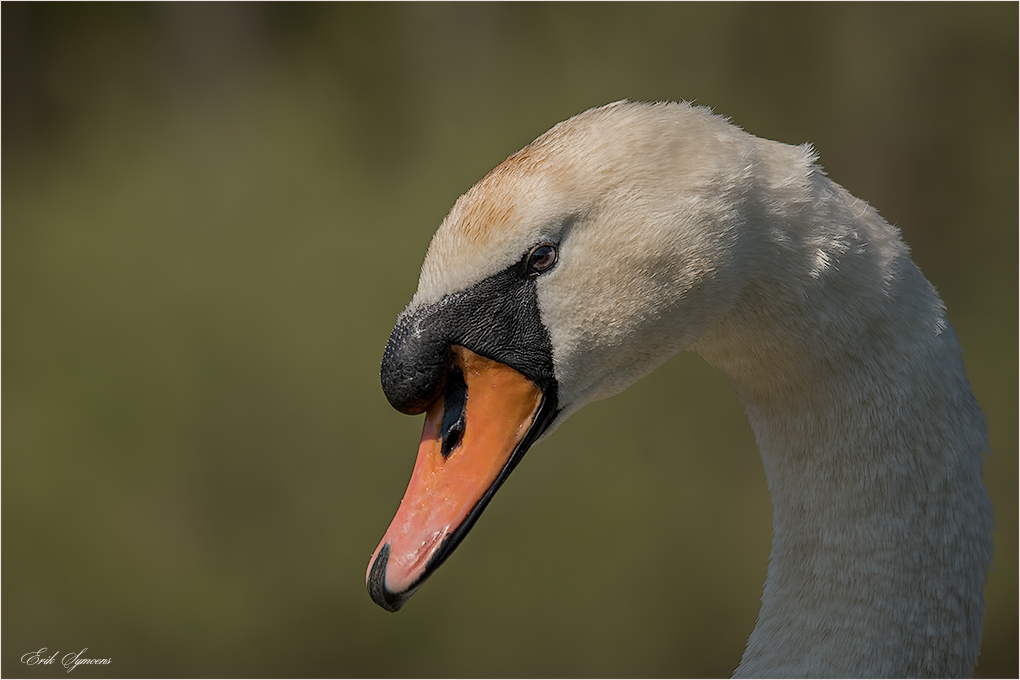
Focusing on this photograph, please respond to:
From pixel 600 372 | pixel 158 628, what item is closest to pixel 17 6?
pixel 158 628

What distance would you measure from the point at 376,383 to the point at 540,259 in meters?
4.04

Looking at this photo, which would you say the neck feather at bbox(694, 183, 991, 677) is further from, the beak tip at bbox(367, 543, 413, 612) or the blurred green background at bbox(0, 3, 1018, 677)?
the blurred green background at bbox(0, 3, 1018, 677)

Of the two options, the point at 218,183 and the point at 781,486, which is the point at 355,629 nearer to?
the point at 218,183

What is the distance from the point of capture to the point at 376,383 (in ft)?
17.9

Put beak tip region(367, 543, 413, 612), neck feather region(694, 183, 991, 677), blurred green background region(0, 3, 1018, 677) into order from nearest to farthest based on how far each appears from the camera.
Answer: beak tip region(367, 543, 413, 612)
neck feather region(694, 183, 991, 677)
blurred green background region(0, 3, 1018, 677)

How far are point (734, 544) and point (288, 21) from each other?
16.5 feet

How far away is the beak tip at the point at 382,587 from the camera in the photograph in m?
1.45

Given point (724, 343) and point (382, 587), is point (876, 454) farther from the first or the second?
point (382, 587)

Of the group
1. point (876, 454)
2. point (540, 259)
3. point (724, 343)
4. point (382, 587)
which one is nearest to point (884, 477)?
point (876, 454)

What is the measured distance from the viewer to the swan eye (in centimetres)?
150

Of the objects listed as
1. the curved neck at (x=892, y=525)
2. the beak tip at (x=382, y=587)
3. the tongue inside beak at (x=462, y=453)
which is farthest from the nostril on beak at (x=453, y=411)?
the curved neck at (x=892, y=525)

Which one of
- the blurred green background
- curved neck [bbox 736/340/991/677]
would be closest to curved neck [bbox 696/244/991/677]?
curved neck [bbox 736/340/991/677]

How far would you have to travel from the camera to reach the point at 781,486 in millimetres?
1736

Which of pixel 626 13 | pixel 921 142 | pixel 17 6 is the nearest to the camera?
pixel 921 142
